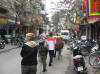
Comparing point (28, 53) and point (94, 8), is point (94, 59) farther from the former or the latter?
point (28, 53)

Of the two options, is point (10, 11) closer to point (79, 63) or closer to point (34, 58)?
point (79, 63)

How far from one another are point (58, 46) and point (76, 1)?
19.0 meters

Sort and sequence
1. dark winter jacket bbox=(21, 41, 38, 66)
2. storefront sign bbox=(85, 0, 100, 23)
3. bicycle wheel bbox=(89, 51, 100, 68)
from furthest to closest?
storefront sign bbox=(85, 0, 100, 23) → bicycle wheel bbox=(89, 51, 100, 68) → dark winter jacket bbox=(21, 41, 38, 66)

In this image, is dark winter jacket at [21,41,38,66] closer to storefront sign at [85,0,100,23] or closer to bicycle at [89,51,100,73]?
bicycle at [89,51,100,73]

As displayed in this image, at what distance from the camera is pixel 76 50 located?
30.6ft

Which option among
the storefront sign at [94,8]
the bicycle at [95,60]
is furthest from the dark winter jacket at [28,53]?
the storefront sign at [94,8]

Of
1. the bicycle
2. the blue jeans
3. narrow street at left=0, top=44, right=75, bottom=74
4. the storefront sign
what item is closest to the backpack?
narrow street at left=0, top=44, right=75, bottom=74

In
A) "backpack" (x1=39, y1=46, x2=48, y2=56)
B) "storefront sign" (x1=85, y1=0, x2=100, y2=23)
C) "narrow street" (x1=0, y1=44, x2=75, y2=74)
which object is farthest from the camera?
"storefront sign" (x1=85, y1=0, x2=100, y2=23)

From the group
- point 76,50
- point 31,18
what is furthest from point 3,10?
point 76,50

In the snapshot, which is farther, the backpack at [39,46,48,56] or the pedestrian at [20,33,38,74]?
the backpack at [39,46,48,56]

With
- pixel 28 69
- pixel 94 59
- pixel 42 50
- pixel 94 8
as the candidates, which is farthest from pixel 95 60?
pixel 28 69

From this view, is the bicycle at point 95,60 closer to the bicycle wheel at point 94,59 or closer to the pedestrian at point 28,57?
the bicycle wheel at point 94,59

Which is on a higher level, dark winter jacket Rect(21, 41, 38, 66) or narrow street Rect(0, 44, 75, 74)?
dark winter jacket Rect(21, 41, 38, 66)

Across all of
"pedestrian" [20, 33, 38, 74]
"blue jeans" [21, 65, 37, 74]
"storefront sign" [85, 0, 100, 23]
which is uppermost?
"storefront sign" [85, 0, 100, 23]
